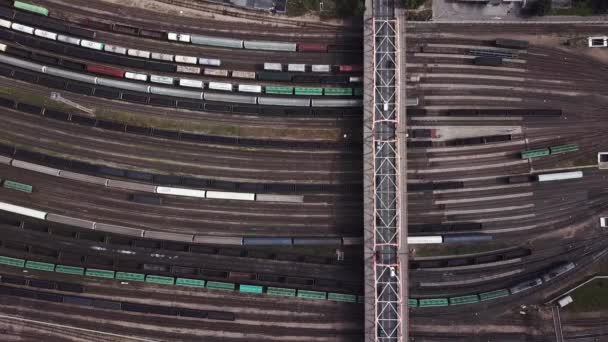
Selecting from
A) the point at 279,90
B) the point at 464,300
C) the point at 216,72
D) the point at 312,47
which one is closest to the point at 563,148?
the point at 464,300

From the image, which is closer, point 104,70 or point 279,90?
point 279,90

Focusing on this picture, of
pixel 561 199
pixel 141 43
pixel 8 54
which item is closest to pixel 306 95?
pixel 141 43

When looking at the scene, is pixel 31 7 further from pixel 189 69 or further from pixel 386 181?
pixel 386 181

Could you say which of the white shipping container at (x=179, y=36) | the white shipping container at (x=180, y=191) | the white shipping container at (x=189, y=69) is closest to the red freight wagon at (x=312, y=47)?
the white shipping container at (x=189, y=69)

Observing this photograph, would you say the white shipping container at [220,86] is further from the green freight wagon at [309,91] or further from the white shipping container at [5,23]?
the white shipping container at [5,23]

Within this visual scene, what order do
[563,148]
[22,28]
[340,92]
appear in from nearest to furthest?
[340,92], [563,148], [22,28]

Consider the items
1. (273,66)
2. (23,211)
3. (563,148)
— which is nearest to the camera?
(23,211)

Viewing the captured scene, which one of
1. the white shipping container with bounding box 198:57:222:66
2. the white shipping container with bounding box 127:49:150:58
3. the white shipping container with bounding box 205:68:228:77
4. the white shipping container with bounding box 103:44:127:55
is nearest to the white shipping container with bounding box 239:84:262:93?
the white shipping container with bounding box 205:68:228:77
